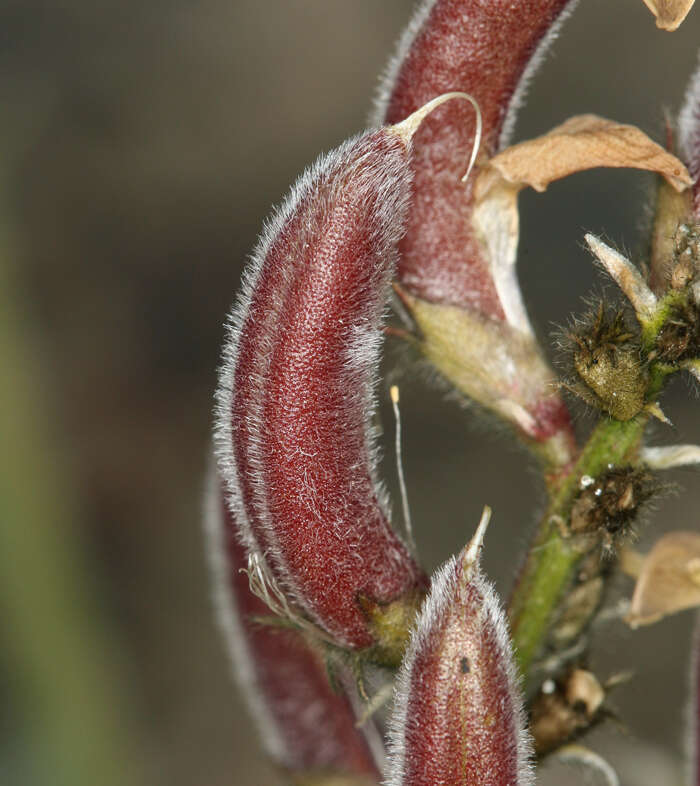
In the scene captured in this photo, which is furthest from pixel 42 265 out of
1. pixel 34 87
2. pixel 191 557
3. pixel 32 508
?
pixel 191 557

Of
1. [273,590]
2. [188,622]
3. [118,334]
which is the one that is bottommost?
[188,622]

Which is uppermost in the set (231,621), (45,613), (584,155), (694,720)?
(584,155)

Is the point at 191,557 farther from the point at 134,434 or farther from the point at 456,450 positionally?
the point at 456,450

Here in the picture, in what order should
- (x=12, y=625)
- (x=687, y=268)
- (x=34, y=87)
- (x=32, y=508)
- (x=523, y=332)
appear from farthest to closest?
(x=34, y=87) < (x=32, y=508) < (x=12, y=625) < (x=523, y=332) < (x=687, y=268)

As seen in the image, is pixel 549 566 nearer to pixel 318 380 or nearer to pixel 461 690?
pixel 461 690

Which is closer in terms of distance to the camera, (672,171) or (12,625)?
(672,171)

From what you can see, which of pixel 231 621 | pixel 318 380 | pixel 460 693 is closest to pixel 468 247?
pixel 318 380

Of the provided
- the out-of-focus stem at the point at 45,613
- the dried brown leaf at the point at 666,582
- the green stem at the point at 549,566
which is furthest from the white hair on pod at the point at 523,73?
the out-of-focus stem at the point at 45,613

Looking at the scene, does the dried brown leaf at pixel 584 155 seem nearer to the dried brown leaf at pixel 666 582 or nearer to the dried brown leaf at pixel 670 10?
the dried brown leaf at pixel 670 10
